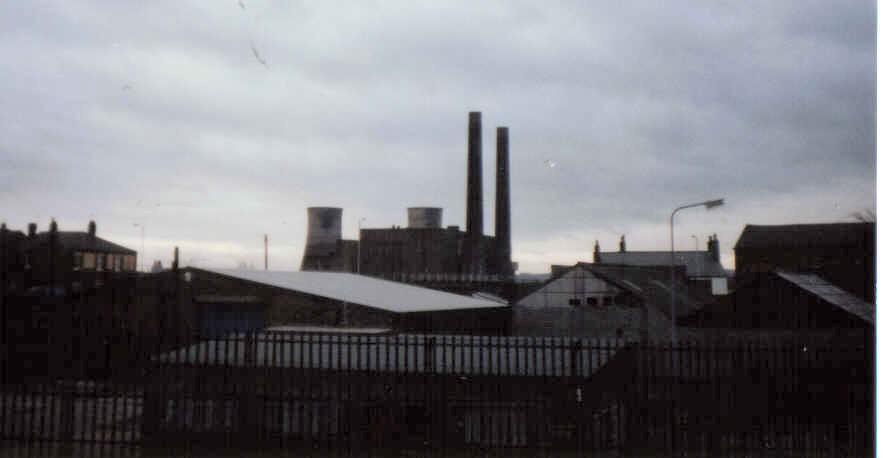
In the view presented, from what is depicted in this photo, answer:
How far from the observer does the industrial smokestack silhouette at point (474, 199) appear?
47312mm

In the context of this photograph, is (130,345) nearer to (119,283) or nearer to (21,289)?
(21,289)

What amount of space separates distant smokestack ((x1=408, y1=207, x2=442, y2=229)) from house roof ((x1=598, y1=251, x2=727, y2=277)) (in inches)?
603

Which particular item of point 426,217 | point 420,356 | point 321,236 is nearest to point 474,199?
point 426,217

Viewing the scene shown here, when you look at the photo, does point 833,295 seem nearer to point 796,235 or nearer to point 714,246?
point 796,235

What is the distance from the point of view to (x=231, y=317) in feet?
88.0

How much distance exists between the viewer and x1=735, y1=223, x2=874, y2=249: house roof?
62.7 metres

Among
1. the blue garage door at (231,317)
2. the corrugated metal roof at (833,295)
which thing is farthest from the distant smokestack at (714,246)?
the blue garage door at (231,317)

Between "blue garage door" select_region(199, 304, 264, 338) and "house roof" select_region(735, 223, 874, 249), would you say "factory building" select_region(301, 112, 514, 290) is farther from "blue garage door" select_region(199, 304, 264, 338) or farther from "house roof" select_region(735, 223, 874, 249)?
"house roof" select_region(735, 223, 874, 249)

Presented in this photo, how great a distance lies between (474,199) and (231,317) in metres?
24.4

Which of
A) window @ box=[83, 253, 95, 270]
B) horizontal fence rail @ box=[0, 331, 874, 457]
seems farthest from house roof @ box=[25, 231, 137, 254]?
horizontal fence rail @ box=[0, 331, 874, 457]

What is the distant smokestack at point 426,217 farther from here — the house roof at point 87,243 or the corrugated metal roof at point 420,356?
the corrugated metal roof at point 420,356

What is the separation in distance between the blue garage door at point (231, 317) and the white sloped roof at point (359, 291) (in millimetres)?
1082

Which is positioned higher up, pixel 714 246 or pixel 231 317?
pixel 714 246

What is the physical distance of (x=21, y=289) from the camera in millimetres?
24438
